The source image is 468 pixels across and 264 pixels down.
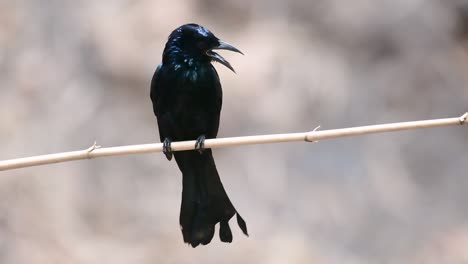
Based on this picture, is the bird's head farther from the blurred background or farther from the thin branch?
the blurred background

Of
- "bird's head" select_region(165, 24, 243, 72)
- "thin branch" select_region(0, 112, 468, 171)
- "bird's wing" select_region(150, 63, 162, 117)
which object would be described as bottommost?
"thin branch" select_region(0, 112, 468, 171)

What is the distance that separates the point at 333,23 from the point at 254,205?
93 centimetres

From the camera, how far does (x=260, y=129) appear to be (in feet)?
10.7

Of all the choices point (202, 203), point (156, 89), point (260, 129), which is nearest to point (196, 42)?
point (156, 89)

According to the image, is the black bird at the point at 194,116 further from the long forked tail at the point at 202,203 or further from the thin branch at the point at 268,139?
the thin branch at the point at 268,139

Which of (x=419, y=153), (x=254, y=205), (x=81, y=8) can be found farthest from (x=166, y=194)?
(x=419, y=153)

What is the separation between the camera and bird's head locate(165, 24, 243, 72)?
198 cm

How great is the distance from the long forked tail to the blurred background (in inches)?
41.8

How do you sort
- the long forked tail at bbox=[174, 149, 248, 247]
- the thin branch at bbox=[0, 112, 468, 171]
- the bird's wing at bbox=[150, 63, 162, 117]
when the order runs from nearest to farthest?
the thin branch at bbox=[0, 112, 468, 171] → the long forked tail at bbox=[174, 149, 248, 247] → the bird's wing at bbox=[150, 63, 162, 117]

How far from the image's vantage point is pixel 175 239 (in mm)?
3125

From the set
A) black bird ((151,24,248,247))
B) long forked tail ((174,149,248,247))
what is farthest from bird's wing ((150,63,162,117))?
long forked tail ((174,149,248,247))

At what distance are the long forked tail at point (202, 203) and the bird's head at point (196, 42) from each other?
0.29 metres

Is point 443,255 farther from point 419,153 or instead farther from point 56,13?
point 56,13

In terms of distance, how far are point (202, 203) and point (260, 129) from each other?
1263 millimetres
